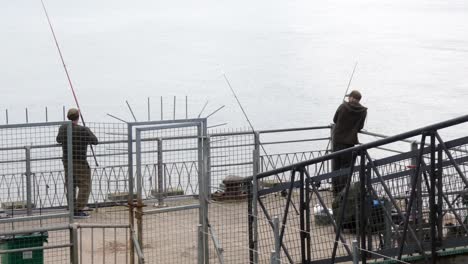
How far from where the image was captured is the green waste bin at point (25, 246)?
1065 centimetres

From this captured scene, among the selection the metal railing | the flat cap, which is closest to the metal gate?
the metal railing

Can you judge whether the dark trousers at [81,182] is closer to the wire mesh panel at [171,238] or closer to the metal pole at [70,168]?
the wire mesh panel at [171,238]

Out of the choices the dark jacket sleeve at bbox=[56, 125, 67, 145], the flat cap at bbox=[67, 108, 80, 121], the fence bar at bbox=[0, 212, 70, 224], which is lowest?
the fence bar at bbox=[0, 212, 70, 224]

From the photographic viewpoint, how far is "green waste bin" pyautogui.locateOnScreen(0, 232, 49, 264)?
1065 centimetres

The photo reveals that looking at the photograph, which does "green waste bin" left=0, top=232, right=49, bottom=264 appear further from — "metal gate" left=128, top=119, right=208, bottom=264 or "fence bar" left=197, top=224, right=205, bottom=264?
"fence bar" left=197, top=224, right=205, bottom=264

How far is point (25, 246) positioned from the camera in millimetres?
10773

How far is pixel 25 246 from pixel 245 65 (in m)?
45.9

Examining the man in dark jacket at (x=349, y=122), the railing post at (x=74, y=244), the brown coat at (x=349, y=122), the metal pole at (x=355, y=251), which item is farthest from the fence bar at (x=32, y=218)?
the metal pole at (x=355, y=251)

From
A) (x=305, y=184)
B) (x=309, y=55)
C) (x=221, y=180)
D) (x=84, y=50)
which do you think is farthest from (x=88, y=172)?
(x=84, y=50)

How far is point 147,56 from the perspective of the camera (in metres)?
62.4

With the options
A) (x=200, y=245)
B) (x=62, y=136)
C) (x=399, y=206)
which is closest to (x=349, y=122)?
(x=200, y=245)

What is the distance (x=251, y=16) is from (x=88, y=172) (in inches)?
3906

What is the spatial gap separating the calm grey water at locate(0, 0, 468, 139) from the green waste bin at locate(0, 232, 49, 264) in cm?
2382

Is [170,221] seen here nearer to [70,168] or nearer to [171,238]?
[171,238]
